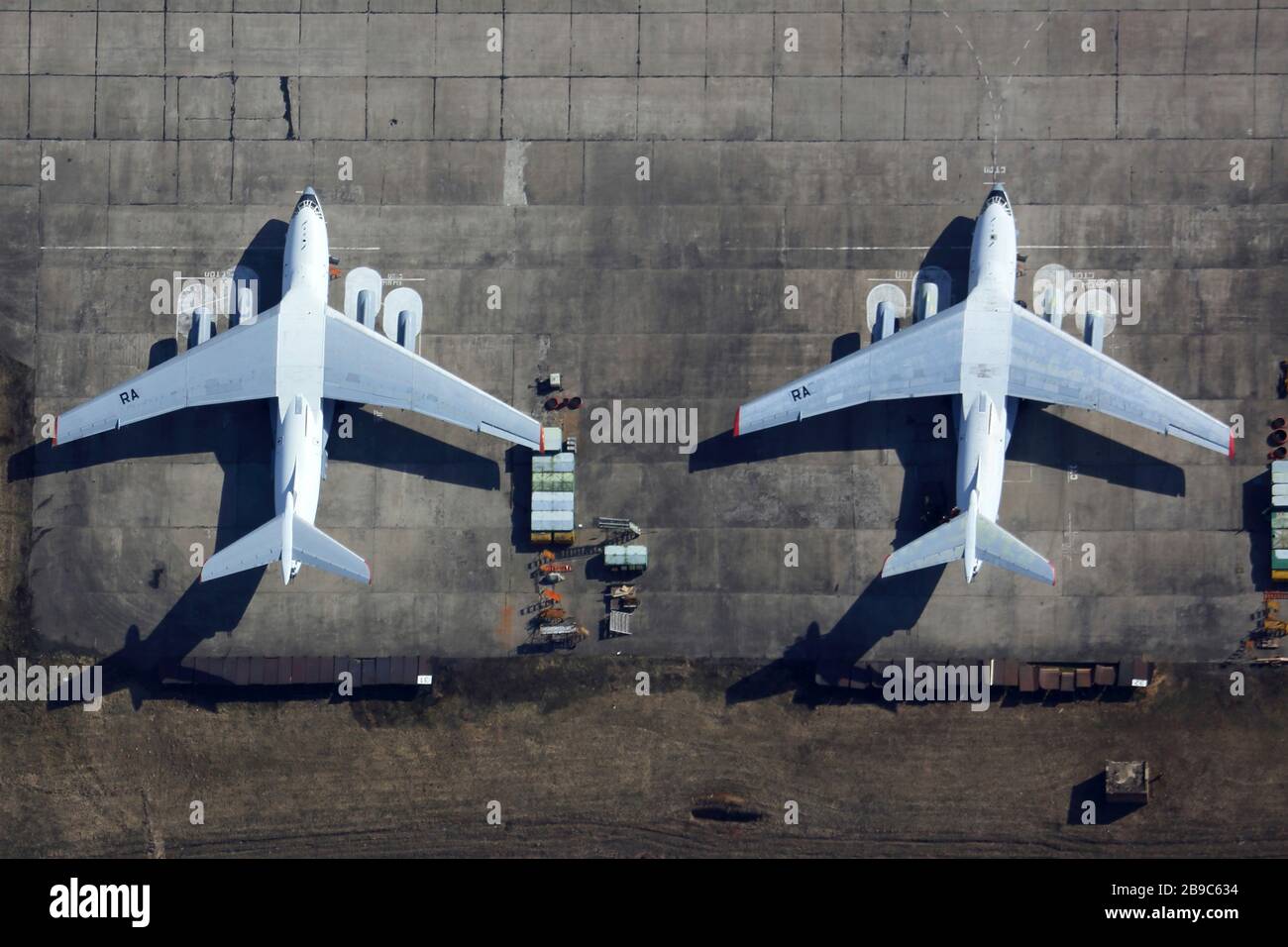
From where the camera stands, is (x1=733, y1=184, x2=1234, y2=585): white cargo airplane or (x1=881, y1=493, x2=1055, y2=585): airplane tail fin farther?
(x1=733, y1=184, x2=1234, y2=585): white cargo airplane

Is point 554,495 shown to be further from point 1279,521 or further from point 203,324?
point 1279,521

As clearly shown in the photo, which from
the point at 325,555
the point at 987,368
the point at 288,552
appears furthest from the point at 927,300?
the point at 288,552

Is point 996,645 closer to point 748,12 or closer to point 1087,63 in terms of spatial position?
point 1087,63

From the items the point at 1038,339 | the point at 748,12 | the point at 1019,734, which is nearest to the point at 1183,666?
the point at 1019,734

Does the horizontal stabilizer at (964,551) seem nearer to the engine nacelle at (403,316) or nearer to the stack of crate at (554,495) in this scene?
the stack of crate at (554,495)

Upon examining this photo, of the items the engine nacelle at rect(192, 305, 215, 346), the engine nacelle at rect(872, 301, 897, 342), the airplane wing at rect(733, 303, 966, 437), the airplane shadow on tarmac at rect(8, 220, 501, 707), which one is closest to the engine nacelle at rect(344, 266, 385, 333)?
the airplane shadow on tarmac at rect(8, 220, 501, 707)

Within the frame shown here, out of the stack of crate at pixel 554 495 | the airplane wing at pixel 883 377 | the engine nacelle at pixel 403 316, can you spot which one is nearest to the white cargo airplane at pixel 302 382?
the engine nacelle at pixel 403 316

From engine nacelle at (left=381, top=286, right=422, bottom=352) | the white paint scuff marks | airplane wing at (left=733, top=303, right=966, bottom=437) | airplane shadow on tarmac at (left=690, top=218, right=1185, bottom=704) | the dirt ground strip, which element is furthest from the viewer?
the white paint scuff marks

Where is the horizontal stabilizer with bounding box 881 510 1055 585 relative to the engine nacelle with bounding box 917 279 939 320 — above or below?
below

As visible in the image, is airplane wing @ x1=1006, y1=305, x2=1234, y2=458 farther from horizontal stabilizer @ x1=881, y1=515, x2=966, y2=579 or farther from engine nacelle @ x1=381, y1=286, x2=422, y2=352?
engine nacelle @ x1=381, y1=286, x2=422, y2=352
